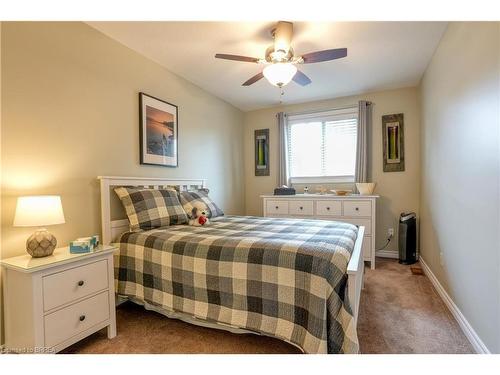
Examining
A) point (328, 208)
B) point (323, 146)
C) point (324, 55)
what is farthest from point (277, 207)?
point (324, 55)

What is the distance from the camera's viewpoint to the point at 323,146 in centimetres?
418

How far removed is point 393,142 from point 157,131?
3.34 metres

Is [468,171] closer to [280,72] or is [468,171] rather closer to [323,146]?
[280,72]

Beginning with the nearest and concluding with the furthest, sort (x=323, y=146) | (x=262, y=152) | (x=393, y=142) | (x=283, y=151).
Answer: (x=393, y=142) < (x=323, y=146) < (x=283, y=151) < (x=262, y=152)

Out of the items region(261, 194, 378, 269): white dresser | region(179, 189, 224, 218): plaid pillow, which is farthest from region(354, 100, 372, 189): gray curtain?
region(179, 189, 224, 218): plaid pillow

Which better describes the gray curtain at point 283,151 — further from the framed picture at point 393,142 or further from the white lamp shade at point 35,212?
the white lamp shade at point 35,212

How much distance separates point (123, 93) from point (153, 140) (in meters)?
0.55

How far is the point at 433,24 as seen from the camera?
215cm

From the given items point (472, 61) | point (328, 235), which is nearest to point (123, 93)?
point (328, 235)

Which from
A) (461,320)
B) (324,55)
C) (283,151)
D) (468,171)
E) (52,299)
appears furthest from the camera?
(283,151)

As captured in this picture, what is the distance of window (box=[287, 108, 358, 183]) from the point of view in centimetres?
400

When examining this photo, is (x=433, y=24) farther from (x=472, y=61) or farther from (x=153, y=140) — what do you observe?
(x=153, y=140)

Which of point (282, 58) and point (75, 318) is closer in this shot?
point (75, 318)

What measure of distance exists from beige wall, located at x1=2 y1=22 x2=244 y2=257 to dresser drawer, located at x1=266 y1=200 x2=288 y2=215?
1.60 meters
